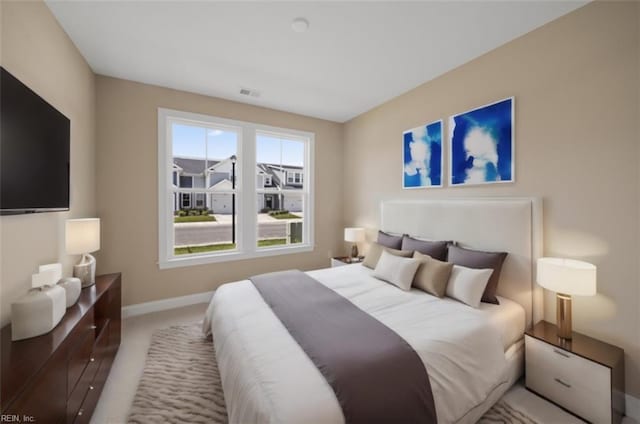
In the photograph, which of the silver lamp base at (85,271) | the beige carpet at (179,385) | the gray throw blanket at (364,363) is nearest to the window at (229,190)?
the silver lamp base at (85,271)

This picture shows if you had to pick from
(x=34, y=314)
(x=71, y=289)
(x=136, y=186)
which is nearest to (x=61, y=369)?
(x=34, y=314)

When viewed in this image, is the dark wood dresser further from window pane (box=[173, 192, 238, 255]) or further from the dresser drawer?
the dresser drawer

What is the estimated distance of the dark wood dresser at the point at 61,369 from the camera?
995mm

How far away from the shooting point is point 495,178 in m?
2.42

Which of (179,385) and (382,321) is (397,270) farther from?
(179,385)

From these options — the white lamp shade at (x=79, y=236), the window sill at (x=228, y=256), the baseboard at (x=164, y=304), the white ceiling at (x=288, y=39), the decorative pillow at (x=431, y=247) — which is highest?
the white ceiling at (x=288, y=39)

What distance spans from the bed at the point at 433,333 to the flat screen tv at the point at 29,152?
1.41 meters

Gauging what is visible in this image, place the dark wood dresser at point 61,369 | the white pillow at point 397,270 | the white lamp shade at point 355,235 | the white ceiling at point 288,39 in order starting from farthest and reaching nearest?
the white lamp shade at point 355,235
the white pillow at point 397,270
the white ceiling at point 288,39
the dark wood dresser at point 61,369

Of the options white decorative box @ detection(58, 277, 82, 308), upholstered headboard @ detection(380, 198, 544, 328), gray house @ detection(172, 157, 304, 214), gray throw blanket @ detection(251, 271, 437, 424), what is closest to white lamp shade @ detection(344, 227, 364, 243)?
gray house @ detection(172, 157, 304, 214)

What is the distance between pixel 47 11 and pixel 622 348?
15.8 feet

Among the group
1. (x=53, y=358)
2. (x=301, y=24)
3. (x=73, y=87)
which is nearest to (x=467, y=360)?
(x=53, y=358)

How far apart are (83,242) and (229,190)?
1.82 m

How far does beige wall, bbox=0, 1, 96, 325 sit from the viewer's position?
4.76 feet

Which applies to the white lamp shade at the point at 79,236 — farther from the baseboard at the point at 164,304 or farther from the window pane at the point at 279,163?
the window pane at the point at 279,163
